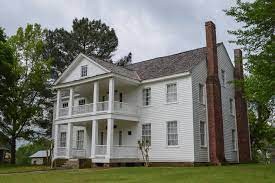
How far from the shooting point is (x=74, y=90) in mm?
Answer: 28766

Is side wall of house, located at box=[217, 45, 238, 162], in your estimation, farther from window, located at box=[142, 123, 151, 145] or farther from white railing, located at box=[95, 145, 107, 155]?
white railing, located at box=[95, 145, 107, 155]

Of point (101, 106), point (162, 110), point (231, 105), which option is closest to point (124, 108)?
point (101, 106)

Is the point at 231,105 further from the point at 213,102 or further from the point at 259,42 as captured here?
the point at 259,42

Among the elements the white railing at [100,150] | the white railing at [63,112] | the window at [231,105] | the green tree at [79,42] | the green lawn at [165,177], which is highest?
the green tree at [79,42]

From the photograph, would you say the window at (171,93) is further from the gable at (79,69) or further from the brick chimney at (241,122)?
the brick chimney at (241,122)

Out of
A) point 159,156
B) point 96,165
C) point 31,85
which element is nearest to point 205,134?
point 159,156

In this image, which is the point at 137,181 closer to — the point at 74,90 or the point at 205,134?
the point at 205,134

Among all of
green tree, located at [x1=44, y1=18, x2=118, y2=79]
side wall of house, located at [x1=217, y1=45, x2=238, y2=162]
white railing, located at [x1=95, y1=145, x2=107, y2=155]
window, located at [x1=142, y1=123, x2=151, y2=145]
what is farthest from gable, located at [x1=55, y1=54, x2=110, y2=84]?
green tree, located at [x1=44, y1=18, x2=118, y2=79]

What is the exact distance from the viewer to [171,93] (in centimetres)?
2458

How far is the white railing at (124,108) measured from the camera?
81.7ft

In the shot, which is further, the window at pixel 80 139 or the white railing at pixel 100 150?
the window at pixel 80 139

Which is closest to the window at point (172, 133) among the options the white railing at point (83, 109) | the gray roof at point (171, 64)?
the gray roof at point (171, 64)

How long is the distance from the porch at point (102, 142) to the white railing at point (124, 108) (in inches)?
38.5

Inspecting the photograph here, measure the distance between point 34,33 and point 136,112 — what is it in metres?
16.8
